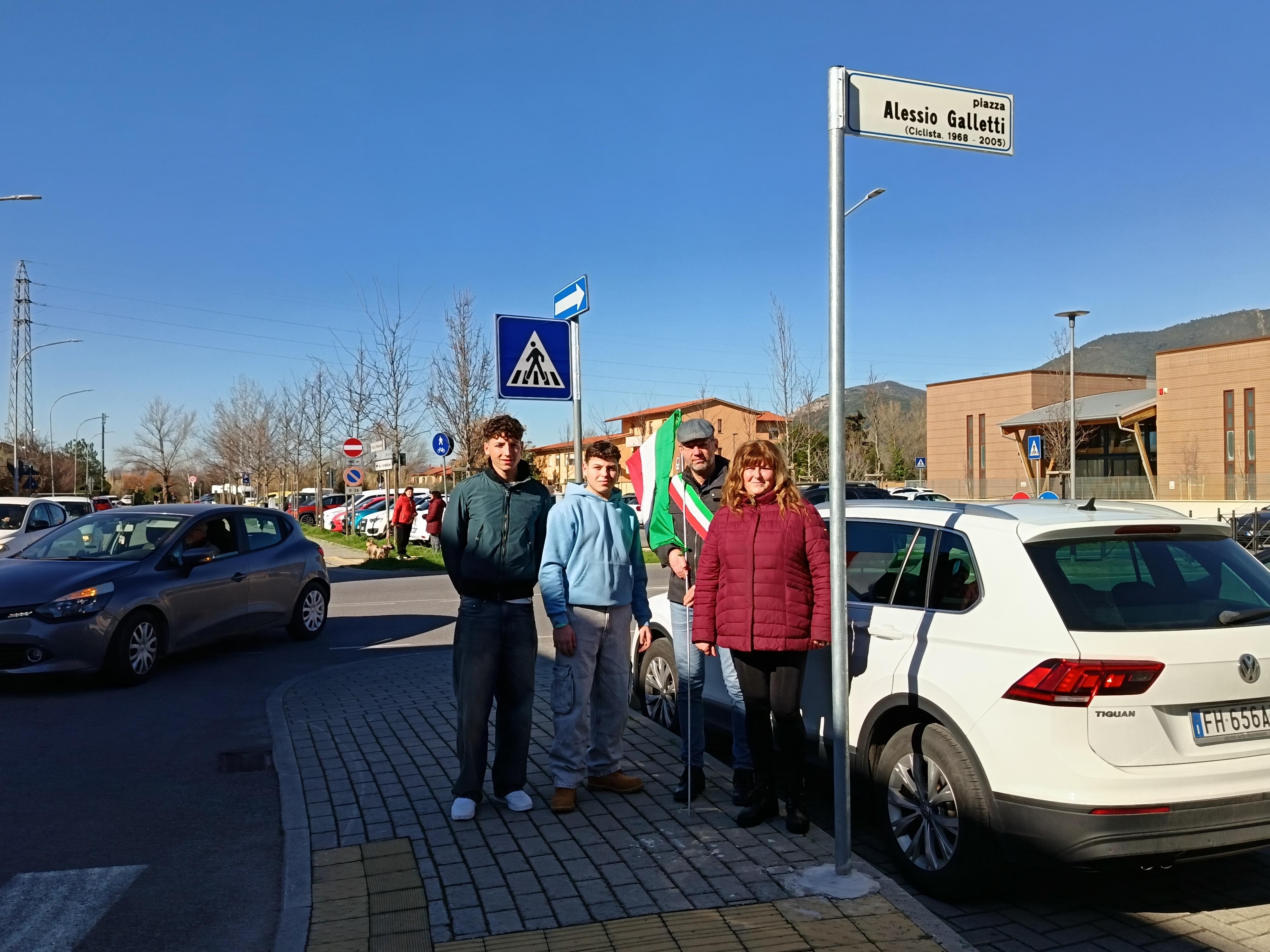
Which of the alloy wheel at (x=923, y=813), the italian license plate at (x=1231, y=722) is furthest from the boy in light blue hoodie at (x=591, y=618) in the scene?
the italian license plate at (x=1231, y=722)

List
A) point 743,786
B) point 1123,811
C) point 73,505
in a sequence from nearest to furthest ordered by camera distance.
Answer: point 1123,811 → point 743,786 → point 73,505

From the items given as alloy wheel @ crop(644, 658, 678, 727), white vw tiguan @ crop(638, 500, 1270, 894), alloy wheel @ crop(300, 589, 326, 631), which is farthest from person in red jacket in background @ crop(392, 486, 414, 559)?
white vw tiguan @ crop(638, 500, 1270, 894)

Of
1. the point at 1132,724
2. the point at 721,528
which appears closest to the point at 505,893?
the point at 721,528

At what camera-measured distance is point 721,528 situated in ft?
16.4

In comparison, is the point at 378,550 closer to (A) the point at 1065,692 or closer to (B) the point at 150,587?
(B) the point at 150,587

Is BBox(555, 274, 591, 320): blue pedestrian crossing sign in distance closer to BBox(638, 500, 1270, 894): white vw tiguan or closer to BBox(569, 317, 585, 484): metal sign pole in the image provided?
BBox(569, 317, 585, 484): metal sign pole

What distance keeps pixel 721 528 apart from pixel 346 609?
11667 millimetres

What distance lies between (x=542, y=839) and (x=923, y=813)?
174cm

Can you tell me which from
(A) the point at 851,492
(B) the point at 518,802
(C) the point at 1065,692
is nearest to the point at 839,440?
(C) the point at 1065,692

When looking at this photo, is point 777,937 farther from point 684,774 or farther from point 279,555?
point 279,555

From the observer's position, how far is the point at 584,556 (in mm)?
5355

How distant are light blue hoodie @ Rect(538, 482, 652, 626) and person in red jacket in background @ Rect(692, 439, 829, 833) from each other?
0.52 meters

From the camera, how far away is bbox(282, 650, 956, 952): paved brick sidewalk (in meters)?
4.06

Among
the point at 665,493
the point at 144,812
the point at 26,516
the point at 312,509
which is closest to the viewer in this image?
the point at 144,812
